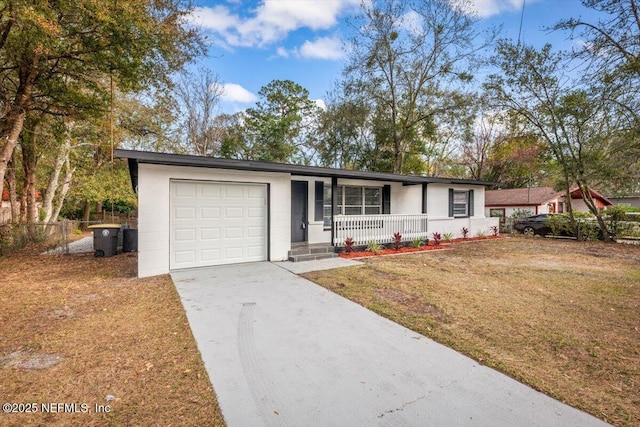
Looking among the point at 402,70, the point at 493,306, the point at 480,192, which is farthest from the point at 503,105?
the point at 493,306

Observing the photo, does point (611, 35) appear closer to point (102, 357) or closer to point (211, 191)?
point (211, 191)

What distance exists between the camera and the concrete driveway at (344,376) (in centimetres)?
216

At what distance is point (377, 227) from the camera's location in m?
→ 10.2

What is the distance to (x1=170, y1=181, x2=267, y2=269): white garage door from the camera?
22.1ft

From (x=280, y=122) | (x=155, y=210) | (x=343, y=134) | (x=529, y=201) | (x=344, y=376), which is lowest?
(x=344, y=376)

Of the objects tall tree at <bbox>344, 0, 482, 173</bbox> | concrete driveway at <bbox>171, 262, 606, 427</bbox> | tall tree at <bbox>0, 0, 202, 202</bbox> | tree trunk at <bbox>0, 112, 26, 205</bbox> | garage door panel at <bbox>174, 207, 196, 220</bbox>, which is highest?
tall tree at <bbox>344, 0, 482, 173</bbox>

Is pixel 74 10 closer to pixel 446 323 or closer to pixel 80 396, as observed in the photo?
pixel 80 396

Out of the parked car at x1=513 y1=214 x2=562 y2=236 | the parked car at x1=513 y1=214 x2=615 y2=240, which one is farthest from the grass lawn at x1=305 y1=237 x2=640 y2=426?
the parked car at x1=513 y1=214 x2=562 y2=236

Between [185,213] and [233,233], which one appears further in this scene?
[233,233]

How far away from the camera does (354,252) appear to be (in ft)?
31.0

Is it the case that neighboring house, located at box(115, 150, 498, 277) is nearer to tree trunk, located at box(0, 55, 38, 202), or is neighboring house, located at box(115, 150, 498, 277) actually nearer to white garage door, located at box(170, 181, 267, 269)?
white garage door, located at box(170, 181, 267, 269)

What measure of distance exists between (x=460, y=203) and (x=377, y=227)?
19.6 feet

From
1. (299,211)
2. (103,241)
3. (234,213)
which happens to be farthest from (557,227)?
(103,241)

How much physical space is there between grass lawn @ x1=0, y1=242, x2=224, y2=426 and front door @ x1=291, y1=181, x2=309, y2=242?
468cm
